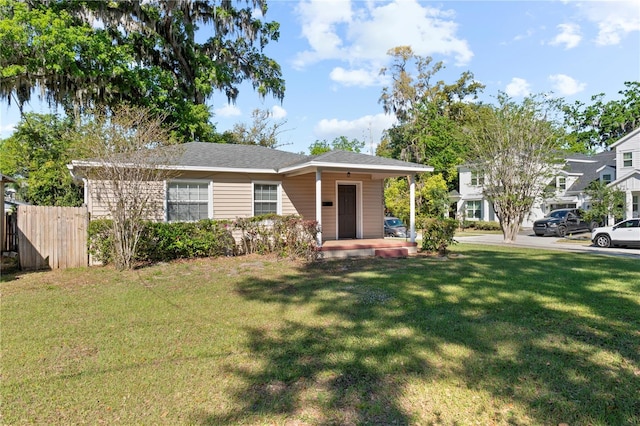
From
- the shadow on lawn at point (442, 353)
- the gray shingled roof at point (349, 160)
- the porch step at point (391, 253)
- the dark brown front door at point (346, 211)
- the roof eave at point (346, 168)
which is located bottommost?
the shadow on lawn at point (442, 353)

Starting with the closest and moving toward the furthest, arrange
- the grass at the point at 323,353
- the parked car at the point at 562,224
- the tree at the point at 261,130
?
the grass at the point at 323,353
the parked car at the point at 562,224
the tree at the point at 261,130

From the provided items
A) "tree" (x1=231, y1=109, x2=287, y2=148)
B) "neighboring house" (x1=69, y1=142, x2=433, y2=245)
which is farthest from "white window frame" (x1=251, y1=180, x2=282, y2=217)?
"tree" (x1=231, y1=109, x2=287, y2=148)

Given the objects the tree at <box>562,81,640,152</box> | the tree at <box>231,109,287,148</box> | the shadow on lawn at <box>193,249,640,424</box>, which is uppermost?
the tree at <box>562,81,640,152</box>

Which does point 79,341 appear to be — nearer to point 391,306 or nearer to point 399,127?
point 391,306

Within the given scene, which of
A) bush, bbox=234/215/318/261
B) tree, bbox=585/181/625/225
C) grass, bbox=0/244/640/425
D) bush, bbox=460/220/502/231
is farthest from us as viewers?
bush, bbox=460/220/502/231

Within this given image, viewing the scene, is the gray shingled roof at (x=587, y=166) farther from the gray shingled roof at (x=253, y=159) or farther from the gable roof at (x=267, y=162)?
the gray shingled roof at (x=253, y=159)

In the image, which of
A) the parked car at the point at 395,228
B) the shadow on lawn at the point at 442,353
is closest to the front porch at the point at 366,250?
the shadow on lawn at the point at 442,353

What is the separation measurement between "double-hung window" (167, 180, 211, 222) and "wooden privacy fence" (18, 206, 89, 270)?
2298 millimetres

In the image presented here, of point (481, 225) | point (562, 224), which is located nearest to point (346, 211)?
point (562, 224)

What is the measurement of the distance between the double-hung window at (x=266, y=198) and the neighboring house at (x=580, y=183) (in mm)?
11213

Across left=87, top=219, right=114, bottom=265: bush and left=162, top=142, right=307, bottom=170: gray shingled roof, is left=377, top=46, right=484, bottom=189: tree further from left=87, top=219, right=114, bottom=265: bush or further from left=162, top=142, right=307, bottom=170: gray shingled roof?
left=87, top=219, right=114, bottom=265: bush

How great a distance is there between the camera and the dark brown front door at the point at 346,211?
13.8 metres

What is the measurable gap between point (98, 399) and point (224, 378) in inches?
38.9

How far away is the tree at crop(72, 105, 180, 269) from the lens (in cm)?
877
